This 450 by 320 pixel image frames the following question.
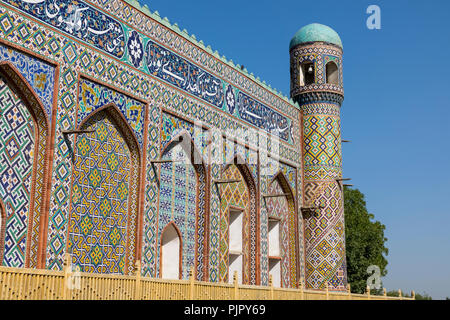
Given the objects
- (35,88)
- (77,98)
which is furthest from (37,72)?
(77,98)

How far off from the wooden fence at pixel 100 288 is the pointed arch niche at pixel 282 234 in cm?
468

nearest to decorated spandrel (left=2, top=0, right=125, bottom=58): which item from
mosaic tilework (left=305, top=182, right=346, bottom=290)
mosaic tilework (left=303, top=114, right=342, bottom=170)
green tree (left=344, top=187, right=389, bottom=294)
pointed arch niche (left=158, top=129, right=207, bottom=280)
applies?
pointed arch niche (left=158, top=129, right=207, bottom=280)

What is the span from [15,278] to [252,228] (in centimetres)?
790

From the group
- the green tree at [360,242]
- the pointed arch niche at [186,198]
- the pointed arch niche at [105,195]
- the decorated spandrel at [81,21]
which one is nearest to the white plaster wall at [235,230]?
the pointed arch niche at [186,198]

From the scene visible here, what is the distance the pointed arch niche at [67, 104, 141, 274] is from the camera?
8086 millimetres

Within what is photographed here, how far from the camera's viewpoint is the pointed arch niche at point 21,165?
707 centimetres

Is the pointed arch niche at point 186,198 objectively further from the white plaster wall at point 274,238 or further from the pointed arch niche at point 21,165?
the white plaster wall at point 274,238

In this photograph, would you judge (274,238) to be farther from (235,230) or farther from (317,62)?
(317,62)

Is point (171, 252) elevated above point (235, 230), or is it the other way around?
point (235, 230)

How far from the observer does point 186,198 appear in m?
10.5

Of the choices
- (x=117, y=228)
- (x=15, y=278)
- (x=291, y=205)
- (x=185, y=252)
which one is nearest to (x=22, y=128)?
(x=117, y=228)

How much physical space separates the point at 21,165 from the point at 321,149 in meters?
9.00

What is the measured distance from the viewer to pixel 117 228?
345 inches
